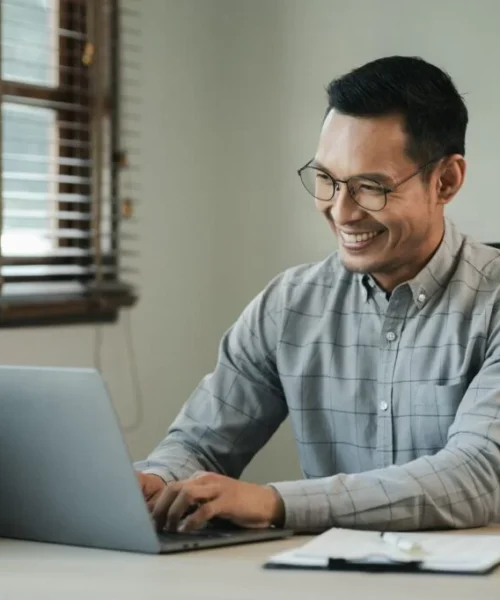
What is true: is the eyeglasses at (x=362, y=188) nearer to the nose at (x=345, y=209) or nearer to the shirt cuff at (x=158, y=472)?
the nose at (x=345, y=209)

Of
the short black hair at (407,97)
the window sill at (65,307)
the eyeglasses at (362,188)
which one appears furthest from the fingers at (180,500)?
the window sill at (65,307)

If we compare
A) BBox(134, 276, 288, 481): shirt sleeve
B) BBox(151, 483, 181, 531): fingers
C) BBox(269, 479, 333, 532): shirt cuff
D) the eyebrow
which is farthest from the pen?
the eyebrow

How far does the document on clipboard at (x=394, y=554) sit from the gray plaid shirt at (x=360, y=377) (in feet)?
0.83

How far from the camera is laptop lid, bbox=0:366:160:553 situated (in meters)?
1.36

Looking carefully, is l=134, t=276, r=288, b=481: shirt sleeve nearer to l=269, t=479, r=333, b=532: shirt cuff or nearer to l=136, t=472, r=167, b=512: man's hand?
l=136, t=472, r=167, b=512: man's hand

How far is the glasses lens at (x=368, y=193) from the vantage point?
1.89m

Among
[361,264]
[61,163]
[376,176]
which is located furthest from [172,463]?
[61,163]

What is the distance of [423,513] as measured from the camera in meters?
1.58

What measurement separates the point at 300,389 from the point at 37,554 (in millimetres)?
698

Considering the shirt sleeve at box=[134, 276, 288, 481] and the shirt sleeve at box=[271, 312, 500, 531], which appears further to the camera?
the shirt sleeve at box=[134, 276, 288, 481]

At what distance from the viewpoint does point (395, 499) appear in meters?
1.58

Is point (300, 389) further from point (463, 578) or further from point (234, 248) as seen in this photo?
point (234, 248)

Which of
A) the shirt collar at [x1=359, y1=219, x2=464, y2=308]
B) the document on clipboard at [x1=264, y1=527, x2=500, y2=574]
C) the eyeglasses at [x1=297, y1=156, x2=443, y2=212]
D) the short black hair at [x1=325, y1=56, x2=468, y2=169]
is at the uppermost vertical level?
the short black hair at [x1=325, y1=56, x2=468, y2=169]

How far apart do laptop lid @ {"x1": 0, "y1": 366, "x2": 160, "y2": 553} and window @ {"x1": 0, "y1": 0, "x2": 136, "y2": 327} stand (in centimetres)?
188
